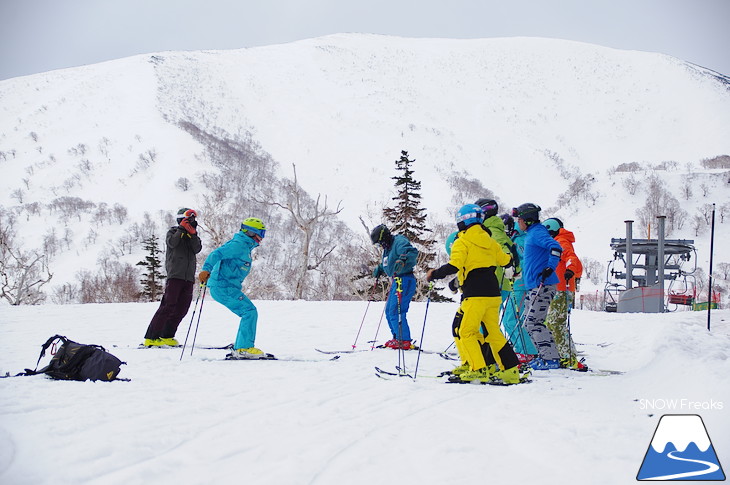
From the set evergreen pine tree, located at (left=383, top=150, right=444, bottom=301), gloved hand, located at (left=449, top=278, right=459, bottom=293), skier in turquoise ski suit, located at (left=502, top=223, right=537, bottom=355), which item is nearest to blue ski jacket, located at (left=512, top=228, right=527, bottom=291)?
skier in turquoise ski suit, located at (left=502, top=223, right=537, bottom=355)

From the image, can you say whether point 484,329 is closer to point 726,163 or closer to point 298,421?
point 298,421

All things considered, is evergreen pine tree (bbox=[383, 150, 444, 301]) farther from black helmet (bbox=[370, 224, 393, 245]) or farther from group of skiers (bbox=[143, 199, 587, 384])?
group of skiers (bbox=[143, 199, 587, 384])

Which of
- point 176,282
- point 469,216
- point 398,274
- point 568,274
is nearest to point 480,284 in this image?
point 469,216

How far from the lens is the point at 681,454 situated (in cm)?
308

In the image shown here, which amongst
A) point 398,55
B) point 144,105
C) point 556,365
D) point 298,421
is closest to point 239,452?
point 298,421

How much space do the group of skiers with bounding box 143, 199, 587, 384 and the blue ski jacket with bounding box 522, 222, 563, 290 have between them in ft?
0.04

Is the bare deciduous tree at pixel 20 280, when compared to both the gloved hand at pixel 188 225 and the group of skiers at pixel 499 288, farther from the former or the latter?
the group of skiers at pixel 499 288

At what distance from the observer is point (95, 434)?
342 cm

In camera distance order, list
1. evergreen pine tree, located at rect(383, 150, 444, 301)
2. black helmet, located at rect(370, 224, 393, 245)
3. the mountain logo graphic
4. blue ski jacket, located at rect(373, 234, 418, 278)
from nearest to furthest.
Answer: the mountain logo graphic
blue ski jacket, located at rect(373, 234, 418, 278)
black helmet, located at rect(370, 224, 393, 245)
evergreen pine tree, located at rect(383, 150, 444, 301)

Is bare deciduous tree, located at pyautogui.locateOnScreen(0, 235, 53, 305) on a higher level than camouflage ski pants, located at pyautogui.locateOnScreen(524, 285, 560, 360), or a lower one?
lower

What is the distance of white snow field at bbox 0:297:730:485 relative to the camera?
295cm

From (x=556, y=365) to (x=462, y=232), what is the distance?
2408 millimetres

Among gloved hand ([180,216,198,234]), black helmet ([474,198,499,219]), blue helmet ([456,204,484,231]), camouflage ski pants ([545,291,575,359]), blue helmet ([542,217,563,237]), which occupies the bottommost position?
camouflage ski pants ([545,291,575,359])

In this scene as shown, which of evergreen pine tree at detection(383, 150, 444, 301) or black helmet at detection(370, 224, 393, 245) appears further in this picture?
evergreen pine tree at detection(383, 150, 444, 301)
